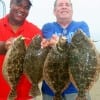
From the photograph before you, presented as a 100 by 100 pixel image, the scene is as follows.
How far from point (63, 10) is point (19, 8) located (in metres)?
0.69

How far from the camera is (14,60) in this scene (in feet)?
19.1

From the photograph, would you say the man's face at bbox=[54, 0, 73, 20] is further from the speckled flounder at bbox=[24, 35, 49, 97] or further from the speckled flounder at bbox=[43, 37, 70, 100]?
the speckled flounder at bbox=[43, 37, 70, 100]

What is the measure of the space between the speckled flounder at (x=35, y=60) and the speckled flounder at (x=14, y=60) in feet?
0.33

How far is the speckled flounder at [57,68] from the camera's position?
5.51m

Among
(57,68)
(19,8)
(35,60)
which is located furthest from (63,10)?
(57,68)

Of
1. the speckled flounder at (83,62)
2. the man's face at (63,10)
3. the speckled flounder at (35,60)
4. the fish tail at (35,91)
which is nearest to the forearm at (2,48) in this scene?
the speckled flounder at (35,60)

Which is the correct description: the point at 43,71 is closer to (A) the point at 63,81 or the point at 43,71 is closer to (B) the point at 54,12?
(A) the point at 63,81

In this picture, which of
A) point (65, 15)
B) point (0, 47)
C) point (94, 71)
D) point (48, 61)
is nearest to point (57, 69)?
point (48, 61)

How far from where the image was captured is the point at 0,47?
5945mm

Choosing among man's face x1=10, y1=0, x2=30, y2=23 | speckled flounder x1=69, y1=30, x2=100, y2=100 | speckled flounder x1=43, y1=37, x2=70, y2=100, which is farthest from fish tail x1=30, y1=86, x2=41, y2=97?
man's face x1=10, y1=0, x2=30, y2=23

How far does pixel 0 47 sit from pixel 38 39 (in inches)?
23.1

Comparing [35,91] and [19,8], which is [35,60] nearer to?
[35,91]

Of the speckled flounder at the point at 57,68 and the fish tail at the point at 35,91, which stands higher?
the speckled flounder at the point at 57,68

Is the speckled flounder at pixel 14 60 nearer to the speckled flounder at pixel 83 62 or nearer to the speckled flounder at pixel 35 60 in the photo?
the speckled flounder at pixel 35 60
